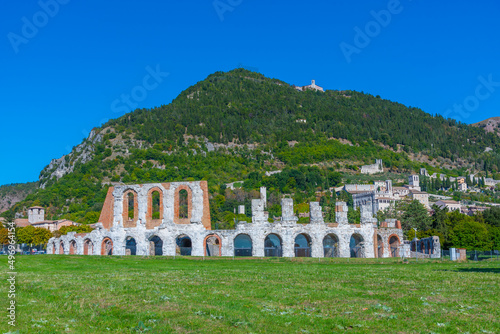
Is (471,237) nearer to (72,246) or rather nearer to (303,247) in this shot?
(303,247)

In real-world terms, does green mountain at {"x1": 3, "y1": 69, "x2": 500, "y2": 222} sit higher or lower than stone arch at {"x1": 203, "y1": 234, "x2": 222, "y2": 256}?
higher

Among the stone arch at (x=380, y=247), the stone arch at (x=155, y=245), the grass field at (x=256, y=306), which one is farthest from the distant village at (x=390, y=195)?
the grass field at (x=256, y=306)

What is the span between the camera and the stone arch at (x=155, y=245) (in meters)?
49.9

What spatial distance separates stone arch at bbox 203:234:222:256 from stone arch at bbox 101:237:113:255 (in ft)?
31.7

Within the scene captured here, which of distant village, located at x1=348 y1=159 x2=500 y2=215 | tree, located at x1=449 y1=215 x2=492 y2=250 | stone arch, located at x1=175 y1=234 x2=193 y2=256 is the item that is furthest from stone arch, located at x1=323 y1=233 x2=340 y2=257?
distant village, located at x1=348 y1=159 x2=500 y2=215

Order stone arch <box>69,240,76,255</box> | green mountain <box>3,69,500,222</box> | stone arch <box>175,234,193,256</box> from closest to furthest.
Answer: stone arch <box>175,234,193,256</box>, stone arch <box>69,240,76,255</box>, green mountain <box>3,69,500,222</box>

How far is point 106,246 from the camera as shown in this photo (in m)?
51.1

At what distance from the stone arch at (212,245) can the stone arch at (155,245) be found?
4.82 m

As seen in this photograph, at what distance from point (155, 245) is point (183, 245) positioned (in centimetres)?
283

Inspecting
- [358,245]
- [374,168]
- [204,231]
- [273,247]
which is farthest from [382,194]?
[204,231]

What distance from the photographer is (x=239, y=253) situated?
1945 inches

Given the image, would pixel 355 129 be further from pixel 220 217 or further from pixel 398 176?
pixel 220 217

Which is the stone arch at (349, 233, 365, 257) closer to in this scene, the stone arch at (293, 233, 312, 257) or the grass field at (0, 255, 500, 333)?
the stone arch at (293, 233, 312, 257)

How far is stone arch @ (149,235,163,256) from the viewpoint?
164ft
